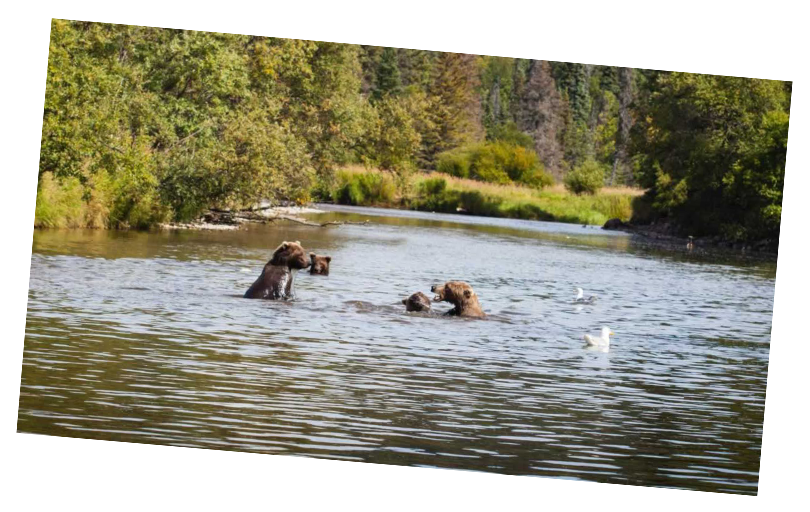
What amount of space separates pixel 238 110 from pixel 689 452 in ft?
79.0

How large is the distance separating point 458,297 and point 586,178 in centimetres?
2703

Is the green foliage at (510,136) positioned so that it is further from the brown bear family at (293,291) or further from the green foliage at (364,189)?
the brown bear family at (293,291)

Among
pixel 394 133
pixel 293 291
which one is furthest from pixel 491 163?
pixel 293 291

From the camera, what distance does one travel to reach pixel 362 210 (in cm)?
3991

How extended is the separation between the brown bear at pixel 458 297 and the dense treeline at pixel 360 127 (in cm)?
943

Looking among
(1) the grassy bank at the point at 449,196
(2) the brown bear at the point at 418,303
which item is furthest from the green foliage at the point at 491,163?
(2) the brown bear at the point at 418,303

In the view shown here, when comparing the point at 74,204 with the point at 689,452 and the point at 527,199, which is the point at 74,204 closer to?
the point at 689,452

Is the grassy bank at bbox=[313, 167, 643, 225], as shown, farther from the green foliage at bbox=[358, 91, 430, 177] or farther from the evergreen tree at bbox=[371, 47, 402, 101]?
the evergreen tree at bbox=[371, 47, 402, 101]

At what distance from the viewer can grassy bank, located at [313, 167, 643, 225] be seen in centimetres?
3981

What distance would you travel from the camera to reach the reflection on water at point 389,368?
9875 millimetres

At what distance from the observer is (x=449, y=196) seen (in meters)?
41.1

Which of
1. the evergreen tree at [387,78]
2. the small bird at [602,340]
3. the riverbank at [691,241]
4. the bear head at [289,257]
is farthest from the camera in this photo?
the evergreen tree at [387,78]

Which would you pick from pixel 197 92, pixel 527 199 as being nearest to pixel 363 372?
pixel 197 92

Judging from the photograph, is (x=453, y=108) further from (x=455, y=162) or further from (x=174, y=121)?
(x=174, y=121)
